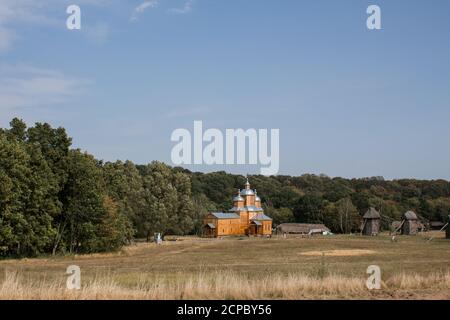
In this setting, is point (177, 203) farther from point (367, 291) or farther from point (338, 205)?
point (367, 291)

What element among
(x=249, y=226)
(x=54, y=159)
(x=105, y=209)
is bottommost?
(x=249, y=226)

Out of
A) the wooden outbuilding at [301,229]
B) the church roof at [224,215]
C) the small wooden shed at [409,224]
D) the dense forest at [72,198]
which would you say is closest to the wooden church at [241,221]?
the church roof at [224,215]

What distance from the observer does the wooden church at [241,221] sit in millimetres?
104562

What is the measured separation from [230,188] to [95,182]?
98.3m

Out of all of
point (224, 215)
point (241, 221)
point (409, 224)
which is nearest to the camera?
point (409, 224)

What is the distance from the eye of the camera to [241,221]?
111m

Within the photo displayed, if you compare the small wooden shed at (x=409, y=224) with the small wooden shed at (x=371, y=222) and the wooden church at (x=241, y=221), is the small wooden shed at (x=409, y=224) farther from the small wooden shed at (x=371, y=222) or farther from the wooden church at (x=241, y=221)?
the wooden church at (x=241, y=221)

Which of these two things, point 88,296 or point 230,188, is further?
point 230,188

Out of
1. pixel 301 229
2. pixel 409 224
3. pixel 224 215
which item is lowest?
pixel 301 229

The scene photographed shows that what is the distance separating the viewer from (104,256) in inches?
1935

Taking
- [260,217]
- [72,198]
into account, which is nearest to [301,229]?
[260,217]

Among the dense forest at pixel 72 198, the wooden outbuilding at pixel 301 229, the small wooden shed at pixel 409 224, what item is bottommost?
the wooden outbuilding at pixel 301 229

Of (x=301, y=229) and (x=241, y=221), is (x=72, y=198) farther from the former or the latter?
(x=301, y=229)
